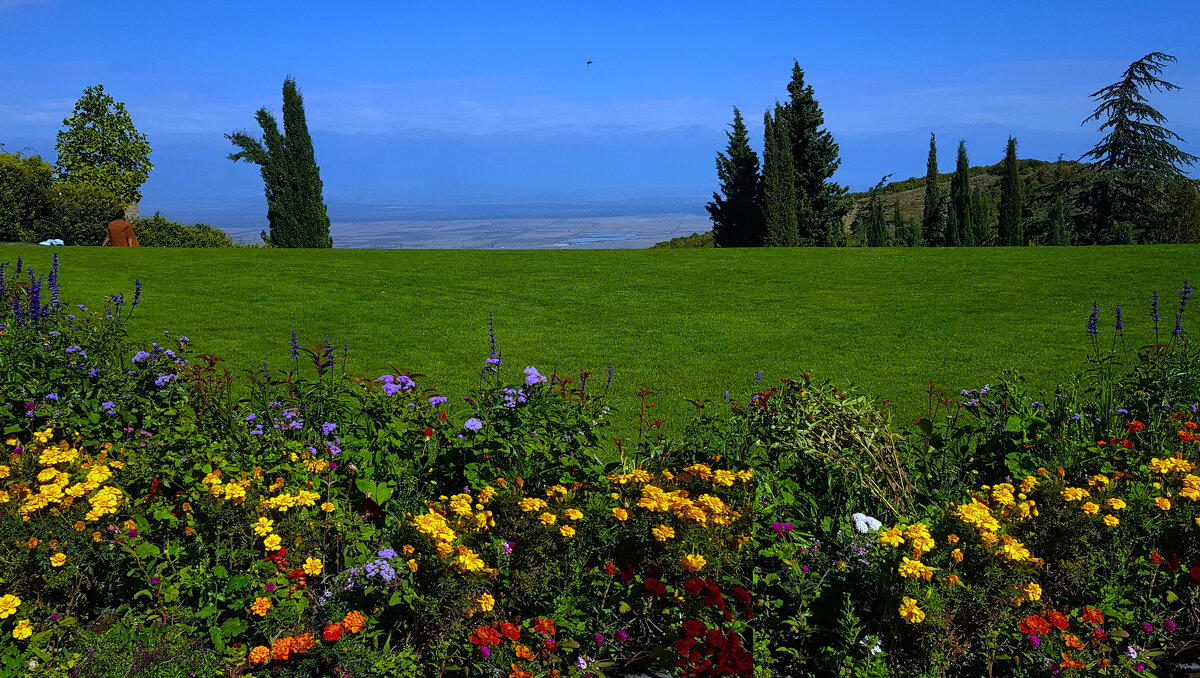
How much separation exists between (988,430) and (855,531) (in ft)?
4.35

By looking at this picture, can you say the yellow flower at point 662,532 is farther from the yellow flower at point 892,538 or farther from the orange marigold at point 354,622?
the orange marigold at point 354,622

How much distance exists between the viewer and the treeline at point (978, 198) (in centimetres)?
2383

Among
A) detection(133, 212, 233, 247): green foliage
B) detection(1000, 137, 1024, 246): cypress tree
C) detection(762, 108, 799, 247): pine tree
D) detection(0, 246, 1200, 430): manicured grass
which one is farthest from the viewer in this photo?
detection(133, 212, 233, 247): green foliage

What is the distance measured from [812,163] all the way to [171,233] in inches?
1070

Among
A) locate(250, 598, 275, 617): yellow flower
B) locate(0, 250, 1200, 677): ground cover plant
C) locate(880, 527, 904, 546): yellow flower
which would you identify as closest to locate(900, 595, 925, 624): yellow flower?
locate(0, 250, 1200, 677): ground cover plant

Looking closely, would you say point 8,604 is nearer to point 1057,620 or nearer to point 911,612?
point 911,612

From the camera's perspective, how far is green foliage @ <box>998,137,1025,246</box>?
88.1 ft

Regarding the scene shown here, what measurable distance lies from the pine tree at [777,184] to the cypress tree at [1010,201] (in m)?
8.89

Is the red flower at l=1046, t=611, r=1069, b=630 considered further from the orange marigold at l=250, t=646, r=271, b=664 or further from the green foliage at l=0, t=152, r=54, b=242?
the green foliage at l=0, t=152, r=54, b=242

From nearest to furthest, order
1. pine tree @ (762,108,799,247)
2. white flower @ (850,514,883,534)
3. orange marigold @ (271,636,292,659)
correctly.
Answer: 1. orange marigold @ (271,636,292,659)
2. white flower @ (850,514,883,534)
3. pine tree @ (762,108,799,247)

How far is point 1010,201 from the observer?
89.0 ft

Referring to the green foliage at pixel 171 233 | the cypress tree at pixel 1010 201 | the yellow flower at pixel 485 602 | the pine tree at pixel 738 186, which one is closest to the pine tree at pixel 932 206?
the cypress tree at pixel 1010 201

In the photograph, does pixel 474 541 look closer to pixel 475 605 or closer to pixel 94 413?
pixel 475 605

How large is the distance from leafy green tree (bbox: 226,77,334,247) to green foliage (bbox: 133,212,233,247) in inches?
420
